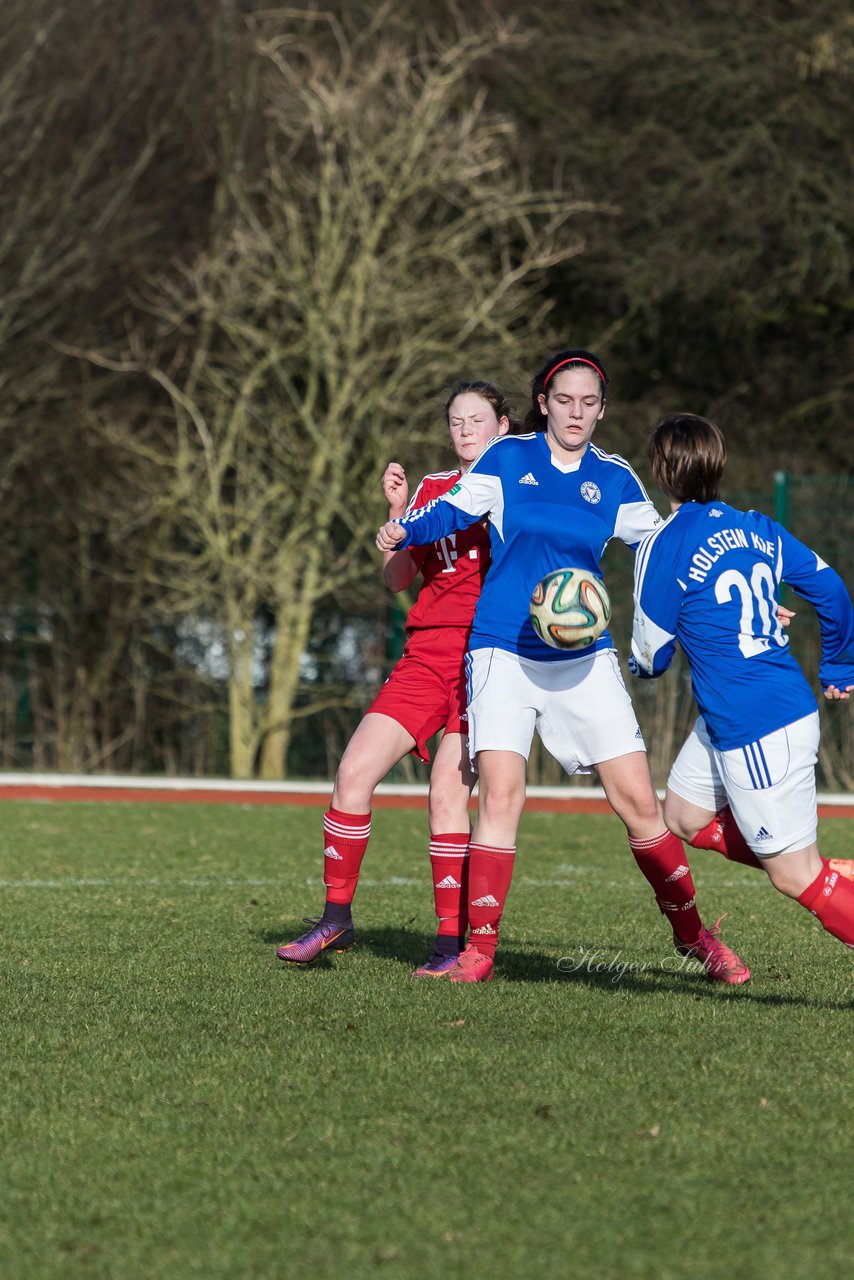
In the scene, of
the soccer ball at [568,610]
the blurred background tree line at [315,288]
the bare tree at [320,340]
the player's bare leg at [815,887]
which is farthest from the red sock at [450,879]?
the bare tree at [320,340]

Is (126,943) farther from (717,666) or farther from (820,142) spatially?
(820,142)

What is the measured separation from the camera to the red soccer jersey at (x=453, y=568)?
6141 mm

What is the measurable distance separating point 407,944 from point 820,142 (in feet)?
48.2

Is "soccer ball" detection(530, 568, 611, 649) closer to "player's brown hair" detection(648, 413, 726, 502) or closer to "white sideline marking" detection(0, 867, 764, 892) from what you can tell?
"player's brown hair" detection(648, 413, 726, 502)


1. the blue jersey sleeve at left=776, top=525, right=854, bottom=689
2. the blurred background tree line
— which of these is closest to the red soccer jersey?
the blue jersey sleeve at left=776, top=525, right=854, bottom=689

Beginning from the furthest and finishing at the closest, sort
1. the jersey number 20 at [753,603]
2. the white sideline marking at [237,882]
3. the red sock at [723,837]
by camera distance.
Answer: the white sideline marking at [237,882] → the red sock at [723,837] → the jersey number 20 at [753,603]

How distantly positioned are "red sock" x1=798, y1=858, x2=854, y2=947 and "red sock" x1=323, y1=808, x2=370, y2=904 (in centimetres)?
167

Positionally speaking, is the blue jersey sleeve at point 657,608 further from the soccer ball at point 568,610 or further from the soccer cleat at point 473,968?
the soccer cleat at point 473,968

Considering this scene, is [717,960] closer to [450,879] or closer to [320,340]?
[450,879]

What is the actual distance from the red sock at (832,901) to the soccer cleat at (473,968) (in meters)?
1.16

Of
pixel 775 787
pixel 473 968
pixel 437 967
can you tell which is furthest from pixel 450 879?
pixel 775 787

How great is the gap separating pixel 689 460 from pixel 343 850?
1.91 metres

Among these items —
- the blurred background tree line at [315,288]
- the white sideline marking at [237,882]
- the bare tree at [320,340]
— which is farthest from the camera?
the blurred background tree line at [315,288]

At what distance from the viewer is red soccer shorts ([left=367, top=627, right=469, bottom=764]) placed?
240 inches
